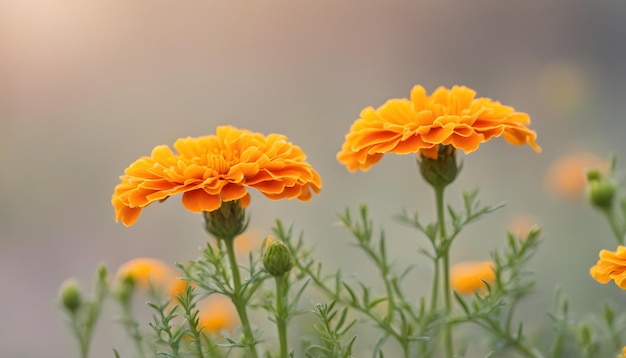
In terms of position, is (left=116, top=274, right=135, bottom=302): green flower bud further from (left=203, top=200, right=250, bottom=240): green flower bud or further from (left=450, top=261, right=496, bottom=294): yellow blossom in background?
(left=450, top=261, right=496, bottom=294): yellow blossom in background

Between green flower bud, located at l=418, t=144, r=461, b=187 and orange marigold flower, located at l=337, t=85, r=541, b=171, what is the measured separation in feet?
0.05

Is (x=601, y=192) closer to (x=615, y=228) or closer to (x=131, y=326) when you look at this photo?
(x=615, y=228)

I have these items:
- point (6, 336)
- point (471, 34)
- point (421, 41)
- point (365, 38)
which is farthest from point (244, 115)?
point (6, 336)

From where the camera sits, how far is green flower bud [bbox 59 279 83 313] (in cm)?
71

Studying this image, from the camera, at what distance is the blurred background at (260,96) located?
1588 millimetres

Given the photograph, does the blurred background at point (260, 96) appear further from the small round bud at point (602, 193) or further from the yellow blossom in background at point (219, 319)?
the small round bud at point (602, 193)

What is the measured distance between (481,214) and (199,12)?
1240mm

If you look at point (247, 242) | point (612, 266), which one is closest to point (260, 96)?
point (247, 242)

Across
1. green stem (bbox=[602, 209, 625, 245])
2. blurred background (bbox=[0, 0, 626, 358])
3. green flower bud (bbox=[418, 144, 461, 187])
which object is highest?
blurred background (bbox=[0, 0, 626, 358])

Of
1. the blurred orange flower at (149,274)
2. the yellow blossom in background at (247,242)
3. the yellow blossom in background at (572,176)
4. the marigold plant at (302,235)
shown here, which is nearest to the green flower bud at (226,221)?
the marigold plant at (302,235)

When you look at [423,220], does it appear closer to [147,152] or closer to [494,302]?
[147,152]

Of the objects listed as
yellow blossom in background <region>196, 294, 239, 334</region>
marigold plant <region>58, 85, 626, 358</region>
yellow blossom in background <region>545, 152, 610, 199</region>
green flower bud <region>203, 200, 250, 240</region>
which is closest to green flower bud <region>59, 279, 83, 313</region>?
marigold plant <region>58, 85, 626, 358</region>

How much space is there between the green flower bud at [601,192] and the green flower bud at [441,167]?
0.61ft

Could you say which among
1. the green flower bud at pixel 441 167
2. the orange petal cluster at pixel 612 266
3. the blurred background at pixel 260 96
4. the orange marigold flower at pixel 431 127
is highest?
the blurred background at pixel 260 96
